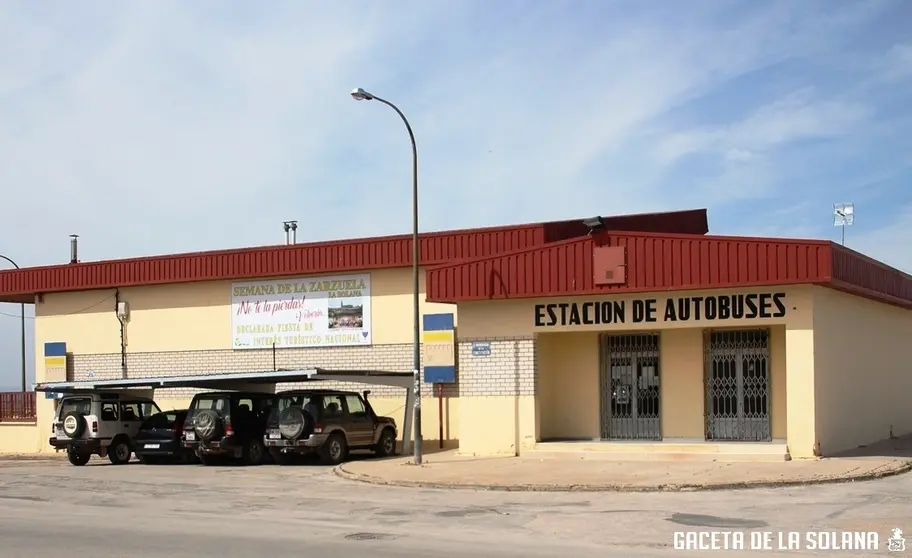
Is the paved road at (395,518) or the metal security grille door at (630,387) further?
the metal security grille door at (630,387)

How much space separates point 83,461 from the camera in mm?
26828

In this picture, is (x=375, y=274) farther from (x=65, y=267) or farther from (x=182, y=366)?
(x=65, y=267)

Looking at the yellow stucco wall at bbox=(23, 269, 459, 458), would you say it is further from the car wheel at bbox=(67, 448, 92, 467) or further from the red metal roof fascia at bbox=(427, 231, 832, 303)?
the car wheel at bbox=(67, 448, 92, 467)

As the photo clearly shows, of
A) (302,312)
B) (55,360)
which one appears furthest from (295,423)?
(55,360)

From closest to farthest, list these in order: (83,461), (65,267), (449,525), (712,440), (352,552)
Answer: (352,552) → (449,525) → (712,440) → (83,461) → (65,267)

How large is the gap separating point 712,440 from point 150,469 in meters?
13.0

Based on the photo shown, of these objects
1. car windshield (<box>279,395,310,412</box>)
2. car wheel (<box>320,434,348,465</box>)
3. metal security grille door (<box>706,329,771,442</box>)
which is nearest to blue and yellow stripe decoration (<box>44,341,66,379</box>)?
car windshield (<box>279,395,310,412</box>)

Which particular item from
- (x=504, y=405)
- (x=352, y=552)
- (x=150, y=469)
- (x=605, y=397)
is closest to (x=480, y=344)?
(x=504, y=405)

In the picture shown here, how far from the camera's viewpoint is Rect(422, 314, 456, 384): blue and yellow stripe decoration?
27.2 metres

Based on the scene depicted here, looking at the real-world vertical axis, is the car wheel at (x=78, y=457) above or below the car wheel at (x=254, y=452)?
below

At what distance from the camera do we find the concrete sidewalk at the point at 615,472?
17.9 metres

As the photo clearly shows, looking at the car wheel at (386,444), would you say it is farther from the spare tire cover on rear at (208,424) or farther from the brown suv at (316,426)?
the spare tire cover on rear at (208,424)

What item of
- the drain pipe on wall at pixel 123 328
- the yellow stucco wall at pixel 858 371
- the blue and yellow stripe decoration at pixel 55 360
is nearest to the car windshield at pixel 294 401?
the yellow stucco wall at pixel 858 371

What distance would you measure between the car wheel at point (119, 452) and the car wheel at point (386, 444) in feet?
21.9
